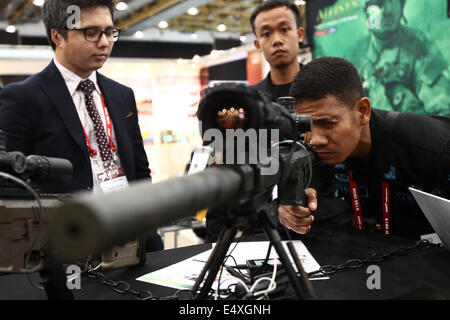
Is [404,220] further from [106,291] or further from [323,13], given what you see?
[323,13]

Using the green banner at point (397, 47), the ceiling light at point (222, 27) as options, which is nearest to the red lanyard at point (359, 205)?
the green banner at point (397, 47)

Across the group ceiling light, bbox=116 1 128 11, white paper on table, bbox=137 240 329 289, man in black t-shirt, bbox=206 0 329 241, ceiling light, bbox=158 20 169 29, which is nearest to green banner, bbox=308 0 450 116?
man in black t-shirt, bbox=206 0 329 241

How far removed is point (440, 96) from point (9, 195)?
10.2 ft

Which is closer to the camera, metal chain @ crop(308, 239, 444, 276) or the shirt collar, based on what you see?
metal chain @ crop(308, 239, 444, 276)

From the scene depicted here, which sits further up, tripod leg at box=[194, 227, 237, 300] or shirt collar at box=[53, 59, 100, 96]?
shirt collar at box=[53, 59, 100, 96]

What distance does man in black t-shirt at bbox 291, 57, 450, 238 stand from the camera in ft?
4.81

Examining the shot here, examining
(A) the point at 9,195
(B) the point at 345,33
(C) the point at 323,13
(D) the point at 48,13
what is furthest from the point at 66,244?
(C) the point at 323,13

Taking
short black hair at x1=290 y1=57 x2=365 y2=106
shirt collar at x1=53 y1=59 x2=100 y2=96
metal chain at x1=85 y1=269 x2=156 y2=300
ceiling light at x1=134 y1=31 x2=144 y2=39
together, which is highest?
ceiling light at x1=134 y1=31 x2=144 y2=39

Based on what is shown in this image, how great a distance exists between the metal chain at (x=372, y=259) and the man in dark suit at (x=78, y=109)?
101cm

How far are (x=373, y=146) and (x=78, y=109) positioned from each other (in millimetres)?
1309

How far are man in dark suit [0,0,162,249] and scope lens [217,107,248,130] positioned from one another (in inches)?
45.6

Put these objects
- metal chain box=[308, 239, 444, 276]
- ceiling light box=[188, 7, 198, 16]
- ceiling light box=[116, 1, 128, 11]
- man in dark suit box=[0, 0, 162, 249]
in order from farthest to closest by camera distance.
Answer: ceiling light box=[188, 7, 198, 16] < ceiling light box=[116, 1, 128, 11] < man in dark suit box=[0, 0, 162, 249] < metal chain box=[308, 239, 444, 276]

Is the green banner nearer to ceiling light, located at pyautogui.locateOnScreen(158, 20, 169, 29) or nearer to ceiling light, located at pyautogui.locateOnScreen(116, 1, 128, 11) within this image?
ceiling light, located at pyautogui.locateOnScreen(116, 1, 128, 11)

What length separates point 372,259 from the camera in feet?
4.10
